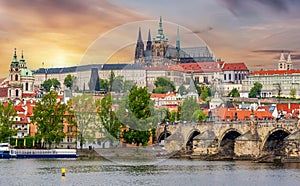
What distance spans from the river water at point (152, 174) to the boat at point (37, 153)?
24.1 ft

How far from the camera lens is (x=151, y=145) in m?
64.2

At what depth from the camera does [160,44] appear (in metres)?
39.2

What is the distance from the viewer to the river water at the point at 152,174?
39.8 metres

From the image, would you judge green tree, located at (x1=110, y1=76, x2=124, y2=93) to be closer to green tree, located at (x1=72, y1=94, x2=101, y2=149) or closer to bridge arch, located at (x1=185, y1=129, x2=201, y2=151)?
green tree, located at (x1=72, y1=94, x2=101, y2=149)

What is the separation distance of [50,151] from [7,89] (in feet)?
299

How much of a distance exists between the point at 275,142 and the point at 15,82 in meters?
98.5

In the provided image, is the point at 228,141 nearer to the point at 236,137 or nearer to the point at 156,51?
the point at 236,137

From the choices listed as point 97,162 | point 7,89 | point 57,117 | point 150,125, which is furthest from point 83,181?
point 7,89

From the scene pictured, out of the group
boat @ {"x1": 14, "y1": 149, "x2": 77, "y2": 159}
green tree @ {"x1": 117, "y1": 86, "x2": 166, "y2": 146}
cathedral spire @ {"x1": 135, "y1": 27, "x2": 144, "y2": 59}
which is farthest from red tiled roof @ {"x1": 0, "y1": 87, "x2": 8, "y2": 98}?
cathedral spire @ {"x1": 135, "y1": 27, "x2": 144, "y2": 59}

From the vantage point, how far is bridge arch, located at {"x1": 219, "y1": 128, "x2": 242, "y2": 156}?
204 feet

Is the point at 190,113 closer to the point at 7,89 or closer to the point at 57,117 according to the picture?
the point at 57,117

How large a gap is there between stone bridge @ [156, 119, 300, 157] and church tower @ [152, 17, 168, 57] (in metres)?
8.80

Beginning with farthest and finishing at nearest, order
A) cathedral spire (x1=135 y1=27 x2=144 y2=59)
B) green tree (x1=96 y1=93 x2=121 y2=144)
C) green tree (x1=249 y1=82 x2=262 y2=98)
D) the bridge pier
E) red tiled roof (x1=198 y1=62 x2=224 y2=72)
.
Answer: green tree (x1=249 y1=82 x2=262 y2=98) < red tiled roof (x1=198 y1=62 x2=224 y2=72) < the bridge pier < green tree (x1=96 y1=93 x2=121 y2=144) < cathedral spire (x1=135 y1=27 x2=144 y2=59)

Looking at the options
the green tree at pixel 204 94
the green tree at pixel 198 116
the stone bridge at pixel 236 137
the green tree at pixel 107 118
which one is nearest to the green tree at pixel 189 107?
the stone bridge at pixel 236 137
